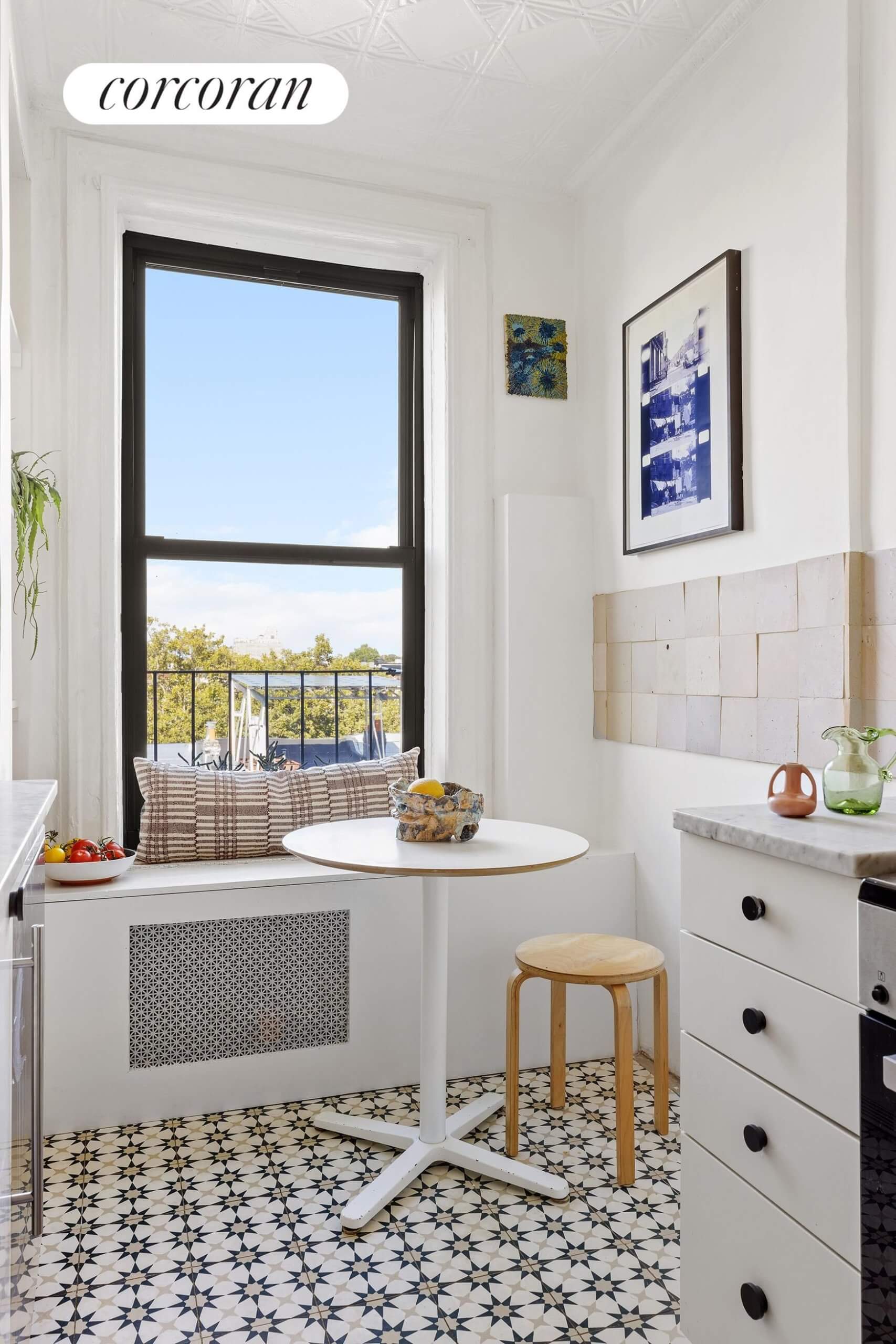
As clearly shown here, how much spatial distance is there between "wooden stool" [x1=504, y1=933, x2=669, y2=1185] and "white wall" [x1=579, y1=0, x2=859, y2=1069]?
331mm

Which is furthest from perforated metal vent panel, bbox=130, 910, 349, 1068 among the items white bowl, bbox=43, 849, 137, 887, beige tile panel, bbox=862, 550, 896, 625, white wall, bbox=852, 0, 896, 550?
white wall, bbox=852, 0, 896, 550

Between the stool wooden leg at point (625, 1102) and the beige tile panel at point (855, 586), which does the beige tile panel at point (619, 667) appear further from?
the stool wooden leg at point (625, 1102)

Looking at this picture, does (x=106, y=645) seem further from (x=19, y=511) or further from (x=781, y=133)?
(x=781, y=133)

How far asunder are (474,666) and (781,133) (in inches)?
67.8

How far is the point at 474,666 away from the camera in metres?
3.10

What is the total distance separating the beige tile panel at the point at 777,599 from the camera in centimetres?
209

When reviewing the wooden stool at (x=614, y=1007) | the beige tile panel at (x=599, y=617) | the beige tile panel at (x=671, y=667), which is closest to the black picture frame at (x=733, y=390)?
the beige tile panel at (x=671, y=667)

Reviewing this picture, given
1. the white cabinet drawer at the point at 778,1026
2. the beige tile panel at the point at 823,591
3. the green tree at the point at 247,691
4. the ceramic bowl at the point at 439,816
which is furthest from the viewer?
the green tree at the point at 247,691

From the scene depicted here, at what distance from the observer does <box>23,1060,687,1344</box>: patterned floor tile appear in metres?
1.61

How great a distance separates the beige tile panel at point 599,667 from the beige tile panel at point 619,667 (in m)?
0.02

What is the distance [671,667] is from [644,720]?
0.22 m

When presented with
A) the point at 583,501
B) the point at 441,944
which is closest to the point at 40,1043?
the point at 441,944

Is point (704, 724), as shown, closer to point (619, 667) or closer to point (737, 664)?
point (737, 664)

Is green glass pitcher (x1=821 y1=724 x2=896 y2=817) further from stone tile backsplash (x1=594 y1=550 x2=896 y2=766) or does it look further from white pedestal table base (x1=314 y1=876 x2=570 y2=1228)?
white pedestal table base (x1=314 y1=876 x2=570 y2=1228)
